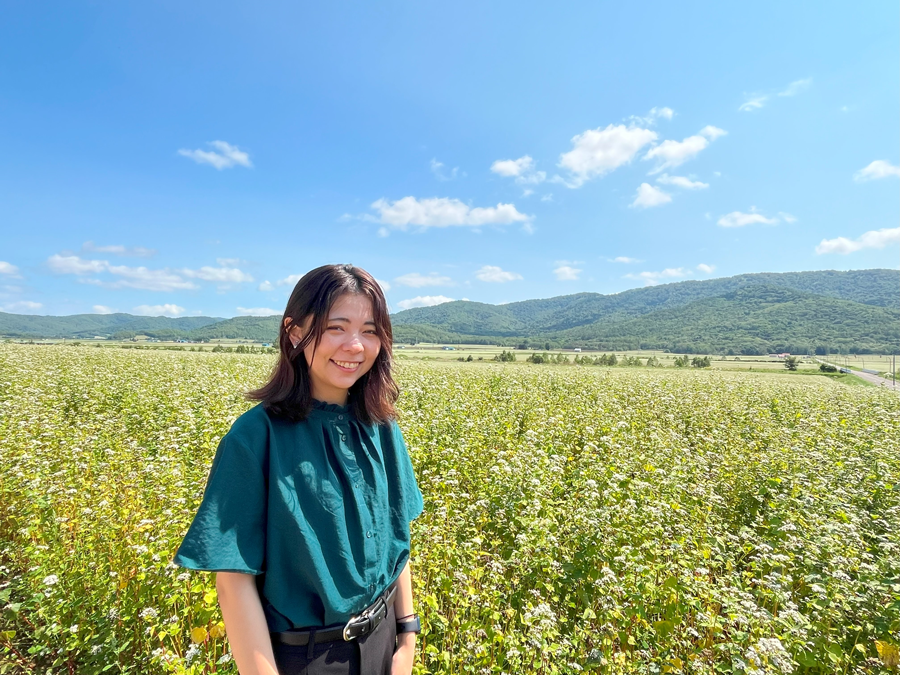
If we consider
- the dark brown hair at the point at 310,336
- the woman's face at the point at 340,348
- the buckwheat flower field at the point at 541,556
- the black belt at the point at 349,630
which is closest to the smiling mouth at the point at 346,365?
the woman's face at the point at 340,348

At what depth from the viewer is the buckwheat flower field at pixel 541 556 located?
279 centimetres

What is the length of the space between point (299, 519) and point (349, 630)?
50cm

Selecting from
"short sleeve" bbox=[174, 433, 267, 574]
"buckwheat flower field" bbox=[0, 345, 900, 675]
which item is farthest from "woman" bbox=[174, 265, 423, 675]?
"buckwheat flower field" bbox=[0, 345, 900, 675]

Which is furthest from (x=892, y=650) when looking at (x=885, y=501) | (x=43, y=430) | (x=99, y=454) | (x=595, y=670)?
(x=43, y=430)

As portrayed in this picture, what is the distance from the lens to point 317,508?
1532 mm

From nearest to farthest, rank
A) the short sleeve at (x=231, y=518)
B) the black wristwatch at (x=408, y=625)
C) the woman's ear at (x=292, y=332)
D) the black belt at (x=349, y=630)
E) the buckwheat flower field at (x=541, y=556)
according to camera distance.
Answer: the short sleeve at (x=231, y=518) → the black belt at (x=349, y=630) → the woman's ear at (x=292, y=332) → the black wristwatch at (x=408, y=625) → the buckwheat flower field at (x=541, y=556)

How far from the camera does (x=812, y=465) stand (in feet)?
19.8

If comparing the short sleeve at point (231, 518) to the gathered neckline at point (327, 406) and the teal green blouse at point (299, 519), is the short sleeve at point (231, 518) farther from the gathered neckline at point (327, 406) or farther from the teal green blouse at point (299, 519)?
the gathered neckline at point (327, 406)

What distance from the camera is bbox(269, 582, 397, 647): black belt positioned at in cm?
148

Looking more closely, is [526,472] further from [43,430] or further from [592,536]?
[43,430]

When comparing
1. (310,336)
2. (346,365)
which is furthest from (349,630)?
(310,336)

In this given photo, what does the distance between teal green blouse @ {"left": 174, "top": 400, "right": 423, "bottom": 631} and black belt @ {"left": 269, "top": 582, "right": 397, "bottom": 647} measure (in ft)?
0.09

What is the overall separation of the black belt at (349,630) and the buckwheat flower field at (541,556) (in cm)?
116

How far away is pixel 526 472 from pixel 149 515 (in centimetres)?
409
